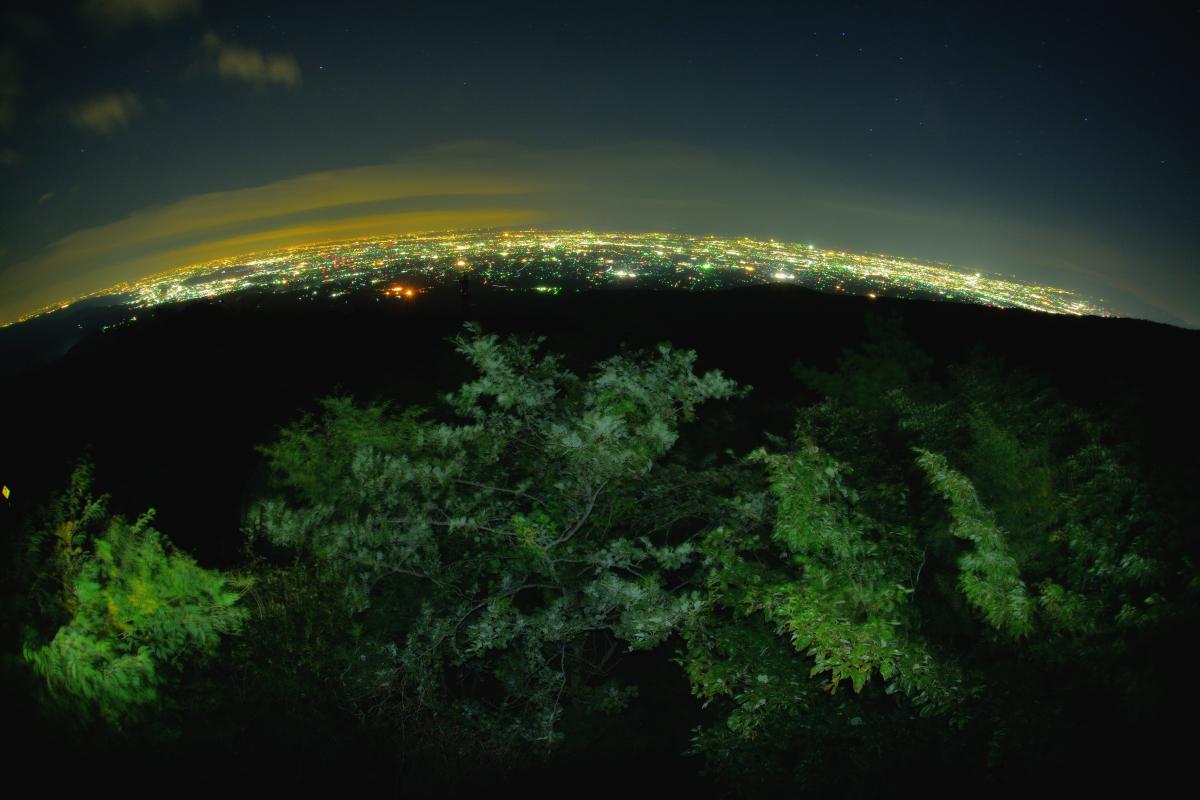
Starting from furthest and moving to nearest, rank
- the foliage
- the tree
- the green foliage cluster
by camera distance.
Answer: the tree < the foliage < the green foliage cluster

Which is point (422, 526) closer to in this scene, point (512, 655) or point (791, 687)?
point (512, 655)

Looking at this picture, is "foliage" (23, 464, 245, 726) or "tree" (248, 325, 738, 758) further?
"tree" (248, 325, 738, 758)

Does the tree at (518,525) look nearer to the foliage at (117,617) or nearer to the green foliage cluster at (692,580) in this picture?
the green foliage cluster at (692,580)

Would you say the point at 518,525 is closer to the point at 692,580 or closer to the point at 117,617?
the point at 692,580

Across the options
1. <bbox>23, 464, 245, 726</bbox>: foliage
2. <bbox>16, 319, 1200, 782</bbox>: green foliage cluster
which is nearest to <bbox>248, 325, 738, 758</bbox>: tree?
<bbox>16, 319, 1200, 782</bbox>: green foliage cluster

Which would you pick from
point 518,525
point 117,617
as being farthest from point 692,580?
point 117,617

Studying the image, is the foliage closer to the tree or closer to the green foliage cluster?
the green foliage cluster

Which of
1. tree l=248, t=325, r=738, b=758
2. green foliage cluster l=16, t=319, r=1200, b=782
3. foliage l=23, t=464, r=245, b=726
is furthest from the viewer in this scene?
tree l=248, t=325, r=738, b=758

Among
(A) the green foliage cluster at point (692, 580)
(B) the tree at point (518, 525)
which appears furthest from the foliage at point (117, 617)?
(B) the tree at point (518, 525)
